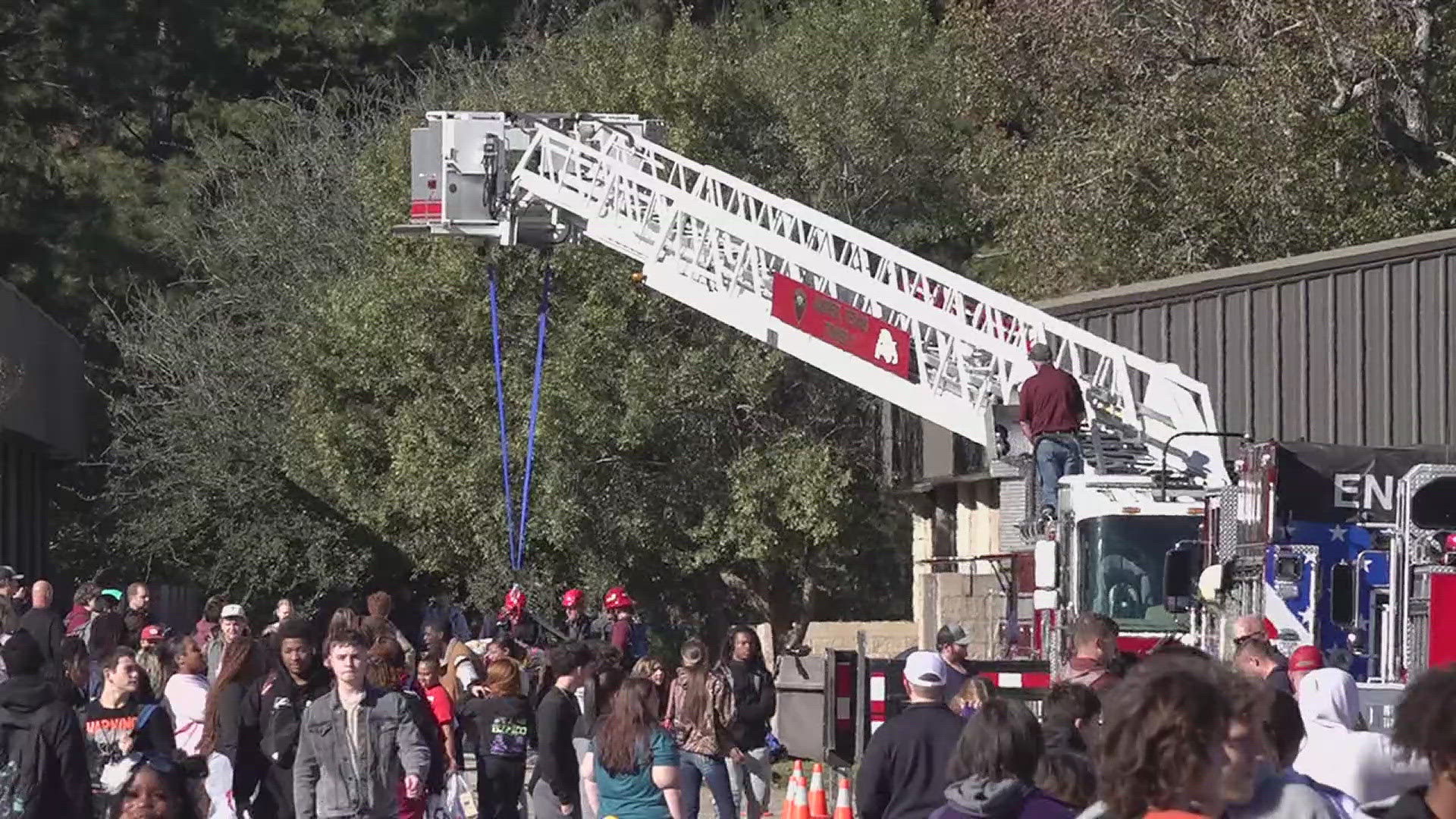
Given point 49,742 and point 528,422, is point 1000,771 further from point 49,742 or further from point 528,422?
point 528,422

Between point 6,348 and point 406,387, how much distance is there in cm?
706

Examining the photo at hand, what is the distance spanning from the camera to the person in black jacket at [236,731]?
35.7 ft

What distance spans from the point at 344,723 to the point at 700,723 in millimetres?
4610

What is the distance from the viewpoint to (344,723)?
32.9ft

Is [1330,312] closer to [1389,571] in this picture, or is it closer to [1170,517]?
[1170,517]

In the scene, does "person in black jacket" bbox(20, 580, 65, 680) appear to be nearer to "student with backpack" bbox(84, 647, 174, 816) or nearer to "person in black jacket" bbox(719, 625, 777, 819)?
"person in black jacket" bbox(719, 625, 777, 819)

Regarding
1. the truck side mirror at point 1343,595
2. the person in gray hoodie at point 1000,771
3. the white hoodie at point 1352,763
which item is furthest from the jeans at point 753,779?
the person in gray hoodie at point 1000,771

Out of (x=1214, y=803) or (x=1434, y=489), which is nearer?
(x=1214, y=803)

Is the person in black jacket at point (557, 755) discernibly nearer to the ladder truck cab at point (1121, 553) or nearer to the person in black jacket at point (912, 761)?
the ladder truck cab at point (1121, 553)

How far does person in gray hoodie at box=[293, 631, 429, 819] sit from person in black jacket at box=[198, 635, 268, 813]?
0.86 meters

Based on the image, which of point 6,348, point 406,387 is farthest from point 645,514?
point 6,348

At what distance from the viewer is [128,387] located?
4562 centimetres

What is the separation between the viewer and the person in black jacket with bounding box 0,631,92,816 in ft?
30.8

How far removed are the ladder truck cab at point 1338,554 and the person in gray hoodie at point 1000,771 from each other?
678 cm
